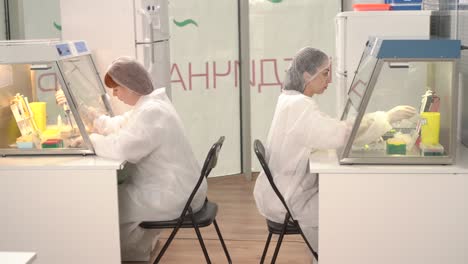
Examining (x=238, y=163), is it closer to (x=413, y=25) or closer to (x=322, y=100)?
(x=322, y=100)

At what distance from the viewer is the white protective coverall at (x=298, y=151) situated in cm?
382

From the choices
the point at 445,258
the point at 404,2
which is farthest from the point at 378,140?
the point at 404,2

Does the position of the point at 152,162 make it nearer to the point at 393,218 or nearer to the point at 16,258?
the point at 393,218

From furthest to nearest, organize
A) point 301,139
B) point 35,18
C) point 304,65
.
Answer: point 35,18 → point 304,65 → point 301,139

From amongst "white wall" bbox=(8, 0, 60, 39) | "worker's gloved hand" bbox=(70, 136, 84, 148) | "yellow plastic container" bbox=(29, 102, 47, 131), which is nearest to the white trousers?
"worker's gloved hand" bbox=(70, 136, 84, 148)

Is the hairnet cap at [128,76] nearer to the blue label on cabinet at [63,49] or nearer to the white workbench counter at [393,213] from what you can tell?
the blue label on cabinet at [63,49]

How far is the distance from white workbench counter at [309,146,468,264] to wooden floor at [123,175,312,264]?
992 mm

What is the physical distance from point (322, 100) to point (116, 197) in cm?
327

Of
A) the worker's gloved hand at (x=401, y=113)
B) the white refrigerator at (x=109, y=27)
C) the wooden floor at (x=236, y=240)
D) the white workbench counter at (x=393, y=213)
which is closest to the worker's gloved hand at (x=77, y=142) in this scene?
the white refrigerator at (x=109, y=27)

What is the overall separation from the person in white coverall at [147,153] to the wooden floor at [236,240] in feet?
2.14

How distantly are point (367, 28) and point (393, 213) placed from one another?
1414 mm

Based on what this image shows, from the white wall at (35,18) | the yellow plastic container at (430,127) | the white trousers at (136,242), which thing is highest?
the white wall at (35,18)

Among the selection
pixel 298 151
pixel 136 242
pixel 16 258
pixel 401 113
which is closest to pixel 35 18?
pixel 136 242

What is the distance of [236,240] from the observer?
511cm
